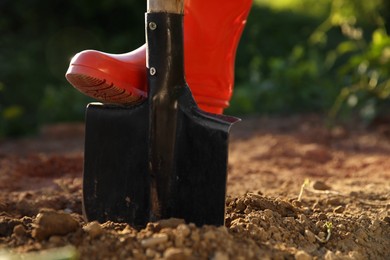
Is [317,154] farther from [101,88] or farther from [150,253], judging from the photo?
[150,253]

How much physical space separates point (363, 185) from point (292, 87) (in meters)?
2.87

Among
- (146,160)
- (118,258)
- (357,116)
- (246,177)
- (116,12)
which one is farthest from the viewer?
(116,12)

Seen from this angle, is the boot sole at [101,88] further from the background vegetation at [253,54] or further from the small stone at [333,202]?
the background vegetation at [253,54]

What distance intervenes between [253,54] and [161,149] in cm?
534

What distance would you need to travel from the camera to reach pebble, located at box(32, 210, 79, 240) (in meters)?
1.42

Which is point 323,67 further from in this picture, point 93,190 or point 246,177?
point 93,190

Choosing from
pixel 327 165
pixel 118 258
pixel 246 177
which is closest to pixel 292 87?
pixel 327 165

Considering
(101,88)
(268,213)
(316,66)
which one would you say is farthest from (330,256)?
(316,66)

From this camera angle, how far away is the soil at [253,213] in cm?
137

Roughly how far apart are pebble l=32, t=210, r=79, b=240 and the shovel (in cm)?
26

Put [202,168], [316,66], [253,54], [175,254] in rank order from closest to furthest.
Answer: [175,254]
[202,168]
[316,66]
[253,54]

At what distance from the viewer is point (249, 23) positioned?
7621 mm

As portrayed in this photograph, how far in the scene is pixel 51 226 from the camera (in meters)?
1.42

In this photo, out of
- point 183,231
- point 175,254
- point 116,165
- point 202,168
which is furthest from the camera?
point 116,165
